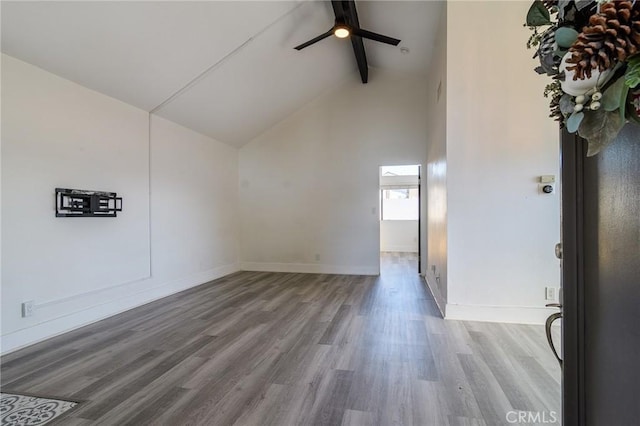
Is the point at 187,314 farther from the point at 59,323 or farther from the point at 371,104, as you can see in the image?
the point at 371,104

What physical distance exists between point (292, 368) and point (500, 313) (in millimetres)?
2167

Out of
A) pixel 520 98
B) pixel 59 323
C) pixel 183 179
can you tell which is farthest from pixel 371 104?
pixel 59 323

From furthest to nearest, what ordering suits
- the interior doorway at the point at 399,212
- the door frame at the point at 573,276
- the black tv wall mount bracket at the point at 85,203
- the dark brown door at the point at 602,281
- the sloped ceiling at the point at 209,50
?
the interior doorway at the point at 399,212, the black tv wall mount bracket at the point at 85,203, the sloped ceiling at the point at 209,50, the door frame at the point at 573,276, the dark brown door at the point at 602,281

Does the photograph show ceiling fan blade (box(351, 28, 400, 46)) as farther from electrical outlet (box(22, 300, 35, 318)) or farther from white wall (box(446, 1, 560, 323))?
electrical outlet (box(22, 300, 35, 318))

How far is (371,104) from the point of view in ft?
19.6

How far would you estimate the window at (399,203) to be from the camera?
955cm

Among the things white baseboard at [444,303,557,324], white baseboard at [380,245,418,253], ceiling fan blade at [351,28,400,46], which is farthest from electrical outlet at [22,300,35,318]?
white baseboard at [380,245,418,253]

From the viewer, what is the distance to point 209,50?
3.69 m

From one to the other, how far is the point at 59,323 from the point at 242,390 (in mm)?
2240

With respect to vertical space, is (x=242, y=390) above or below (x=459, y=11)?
below

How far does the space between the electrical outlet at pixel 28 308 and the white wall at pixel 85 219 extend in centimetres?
4

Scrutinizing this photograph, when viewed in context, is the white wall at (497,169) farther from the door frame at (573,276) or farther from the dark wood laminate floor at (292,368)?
the door frame at (573,276)

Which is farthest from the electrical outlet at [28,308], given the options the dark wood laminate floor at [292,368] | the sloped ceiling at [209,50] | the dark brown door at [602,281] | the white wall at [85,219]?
the dark brown door at [602,281]

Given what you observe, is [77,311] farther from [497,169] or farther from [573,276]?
[497,169]
